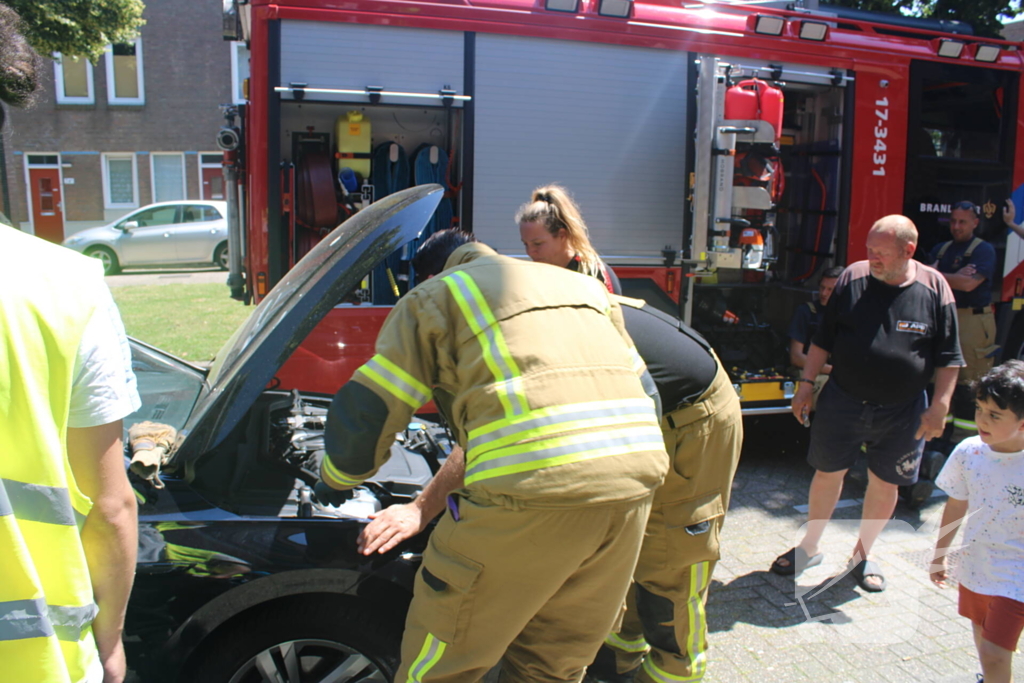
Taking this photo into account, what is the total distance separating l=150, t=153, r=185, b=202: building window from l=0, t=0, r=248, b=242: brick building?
3cm

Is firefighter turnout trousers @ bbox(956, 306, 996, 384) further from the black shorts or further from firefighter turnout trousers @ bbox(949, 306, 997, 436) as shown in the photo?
the black shorts

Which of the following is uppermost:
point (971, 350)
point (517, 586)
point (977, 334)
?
point (517, 586)

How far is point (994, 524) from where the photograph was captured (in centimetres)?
261

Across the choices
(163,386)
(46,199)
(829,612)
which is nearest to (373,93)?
(163,386)

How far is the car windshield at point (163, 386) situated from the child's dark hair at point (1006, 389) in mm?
2717

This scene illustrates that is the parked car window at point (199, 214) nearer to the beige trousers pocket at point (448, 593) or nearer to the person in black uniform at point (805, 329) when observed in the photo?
the person in black uniform at point (805, 329)

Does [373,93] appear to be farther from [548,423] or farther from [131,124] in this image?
[131,124]

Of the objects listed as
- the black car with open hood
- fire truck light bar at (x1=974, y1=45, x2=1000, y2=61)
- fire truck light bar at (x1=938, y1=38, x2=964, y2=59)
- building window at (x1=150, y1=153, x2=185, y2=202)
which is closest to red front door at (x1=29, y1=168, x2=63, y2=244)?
building window at (x1=150, y1=153, x2=185, y2=202)

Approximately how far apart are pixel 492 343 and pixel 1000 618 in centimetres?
194

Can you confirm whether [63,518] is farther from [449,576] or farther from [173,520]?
[173,520]

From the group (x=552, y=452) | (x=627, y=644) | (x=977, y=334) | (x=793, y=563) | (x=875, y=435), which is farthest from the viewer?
(x=977, y=334)

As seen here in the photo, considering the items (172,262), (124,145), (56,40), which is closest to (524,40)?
(56,40)

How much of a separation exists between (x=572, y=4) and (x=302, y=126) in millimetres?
1842

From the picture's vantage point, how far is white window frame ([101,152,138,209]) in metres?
22.7
